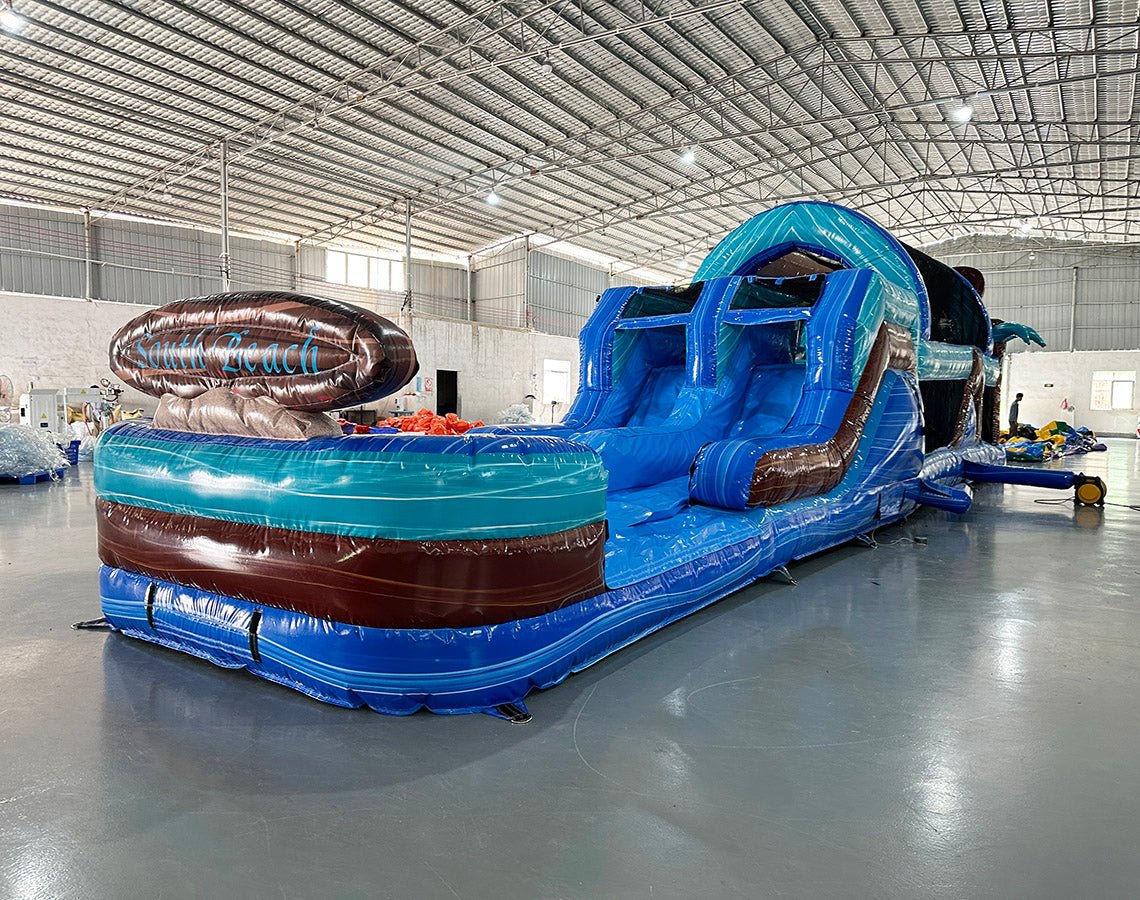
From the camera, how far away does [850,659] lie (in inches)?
111

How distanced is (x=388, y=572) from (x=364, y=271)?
17720 millimetres

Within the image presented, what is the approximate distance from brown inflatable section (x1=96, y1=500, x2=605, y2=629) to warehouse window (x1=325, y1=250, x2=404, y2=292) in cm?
1665

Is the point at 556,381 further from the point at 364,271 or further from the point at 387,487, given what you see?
the point at 387,487

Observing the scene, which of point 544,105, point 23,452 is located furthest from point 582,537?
point 544,105

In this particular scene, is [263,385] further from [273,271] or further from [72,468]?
[273,271]

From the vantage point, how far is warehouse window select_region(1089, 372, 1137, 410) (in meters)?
21.8

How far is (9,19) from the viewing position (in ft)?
27.3

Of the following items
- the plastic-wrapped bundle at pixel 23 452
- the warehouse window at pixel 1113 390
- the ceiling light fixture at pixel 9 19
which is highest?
the ceiling light fixture at pixel 9 19

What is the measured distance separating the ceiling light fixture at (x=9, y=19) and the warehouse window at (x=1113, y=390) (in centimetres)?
2522

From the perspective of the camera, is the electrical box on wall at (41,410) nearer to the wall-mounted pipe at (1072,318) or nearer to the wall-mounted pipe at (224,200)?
the wall-mounted pipe at (224,200)

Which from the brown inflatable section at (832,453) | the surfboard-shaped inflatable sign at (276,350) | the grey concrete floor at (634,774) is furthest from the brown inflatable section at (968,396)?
the surfboard-shaped inflatable sign at (276,350)

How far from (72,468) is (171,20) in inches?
223

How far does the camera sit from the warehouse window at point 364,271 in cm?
1825

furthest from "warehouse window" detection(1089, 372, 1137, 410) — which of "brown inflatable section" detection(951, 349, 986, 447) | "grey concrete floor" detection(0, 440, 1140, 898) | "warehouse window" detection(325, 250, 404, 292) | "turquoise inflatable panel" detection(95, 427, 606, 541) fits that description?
"turquoise inflatable panel" detection(95, 427, 606, 541)
